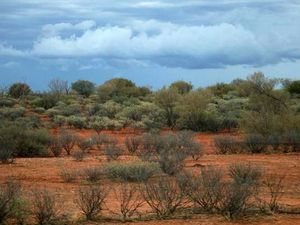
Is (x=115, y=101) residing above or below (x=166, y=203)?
above

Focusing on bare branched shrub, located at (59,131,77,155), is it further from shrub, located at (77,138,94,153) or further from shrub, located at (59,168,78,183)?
shrub, located at (59,168,78,183)

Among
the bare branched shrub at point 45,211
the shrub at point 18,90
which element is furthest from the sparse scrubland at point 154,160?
the shrub at point 18,90

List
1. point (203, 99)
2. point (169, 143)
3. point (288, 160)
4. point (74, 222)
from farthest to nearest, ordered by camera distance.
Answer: point (203, 99), point (169, 143), point (288, 160), point (74, 222)

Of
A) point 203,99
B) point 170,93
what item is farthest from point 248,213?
point 170,93

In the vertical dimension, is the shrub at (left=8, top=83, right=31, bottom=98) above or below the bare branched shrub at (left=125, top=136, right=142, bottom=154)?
above

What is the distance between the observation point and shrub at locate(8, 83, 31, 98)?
257 ft

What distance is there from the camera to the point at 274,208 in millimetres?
13914

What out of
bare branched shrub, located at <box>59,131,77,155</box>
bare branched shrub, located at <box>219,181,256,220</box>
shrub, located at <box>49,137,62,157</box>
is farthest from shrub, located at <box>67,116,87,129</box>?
bare branched shrub, located at <box>219,181,256,220</box>

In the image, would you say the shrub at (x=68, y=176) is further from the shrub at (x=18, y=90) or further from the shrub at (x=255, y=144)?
the shrub at (x=18, y=90)

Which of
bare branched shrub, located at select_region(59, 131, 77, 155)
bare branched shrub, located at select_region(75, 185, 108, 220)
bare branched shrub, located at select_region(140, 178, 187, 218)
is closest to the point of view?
bare branched shrub, located at select_region(75, 185, 108, 220)

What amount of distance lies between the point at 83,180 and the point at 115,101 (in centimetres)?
4793

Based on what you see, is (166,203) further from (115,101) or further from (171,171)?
(115,101)

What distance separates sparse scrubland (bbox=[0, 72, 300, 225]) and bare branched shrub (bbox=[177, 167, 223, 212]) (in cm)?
3

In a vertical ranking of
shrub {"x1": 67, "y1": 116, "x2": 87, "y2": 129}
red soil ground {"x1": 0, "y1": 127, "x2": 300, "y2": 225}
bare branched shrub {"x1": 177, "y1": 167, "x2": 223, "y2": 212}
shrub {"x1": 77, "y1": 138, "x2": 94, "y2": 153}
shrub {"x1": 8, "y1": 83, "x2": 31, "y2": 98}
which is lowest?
red soil ground {"x1": 0, "y1": 127, "x2": 300, "y2": 225}
